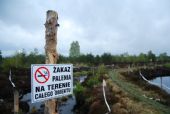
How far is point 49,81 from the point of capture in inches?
203

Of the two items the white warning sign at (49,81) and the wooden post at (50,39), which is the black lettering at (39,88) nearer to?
the white warning sign at (49,81)

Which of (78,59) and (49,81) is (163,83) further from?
(78,59)

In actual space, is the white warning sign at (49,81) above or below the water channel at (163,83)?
above

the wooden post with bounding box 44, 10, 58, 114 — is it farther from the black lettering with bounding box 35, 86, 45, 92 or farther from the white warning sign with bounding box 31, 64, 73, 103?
the black lettering with bounding box 35, 86, 45, 92

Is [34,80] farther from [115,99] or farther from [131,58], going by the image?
[131,58]

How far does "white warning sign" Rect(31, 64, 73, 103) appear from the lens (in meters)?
4.88

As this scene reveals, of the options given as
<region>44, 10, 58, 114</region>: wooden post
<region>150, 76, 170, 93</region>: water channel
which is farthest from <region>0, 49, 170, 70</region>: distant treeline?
<region>44, 10, 58, 114</region>: wooden post

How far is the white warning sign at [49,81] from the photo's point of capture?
488 cm

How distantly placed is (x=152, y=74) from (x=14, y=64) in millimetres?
27444

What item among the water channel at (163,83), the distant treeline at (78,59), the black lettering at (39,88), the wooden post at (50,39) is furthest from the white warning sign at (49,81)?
the distant treeline at (78,59)

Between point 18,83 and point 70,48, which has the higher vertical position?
point 70,48

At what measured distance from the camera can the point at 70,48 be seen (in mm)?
114250

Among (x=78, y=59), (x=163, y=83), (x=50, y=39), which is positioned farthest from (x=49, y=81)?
(x=78, y=59)

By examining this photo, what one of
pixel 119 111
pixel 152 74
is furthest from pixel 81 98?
pixel 152 74
